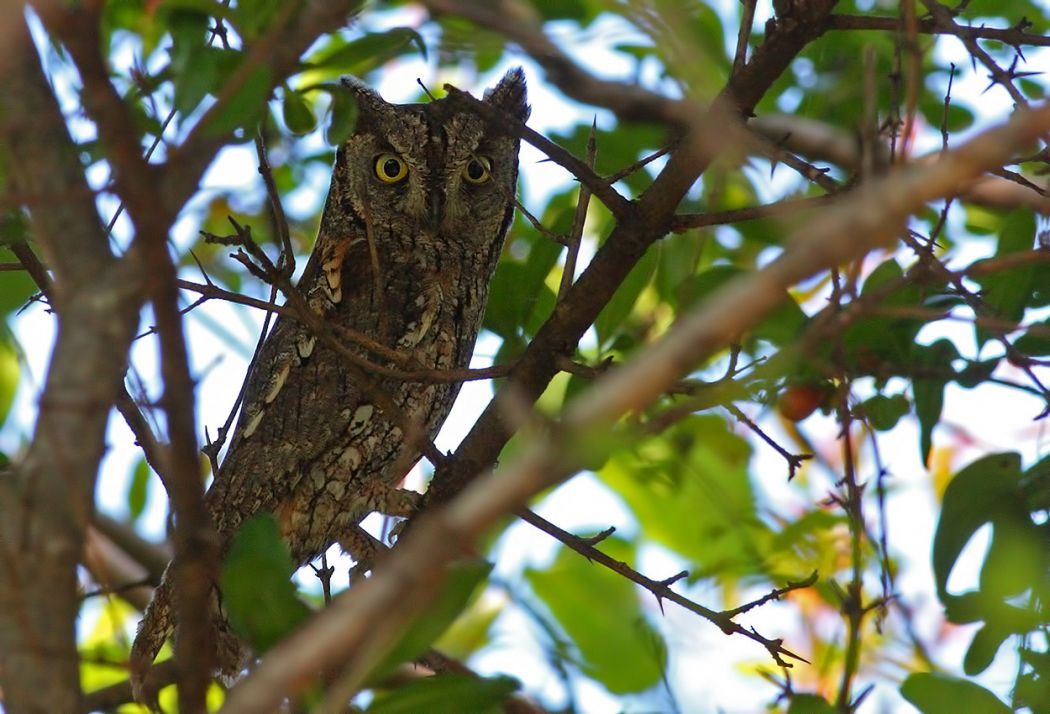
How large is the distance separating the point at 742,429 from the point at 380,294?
4.43 ft

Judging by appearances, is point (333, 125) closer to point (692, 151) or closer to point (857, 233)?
point (692, 151)

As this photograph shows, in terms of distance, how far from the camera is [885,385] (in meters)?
2.81

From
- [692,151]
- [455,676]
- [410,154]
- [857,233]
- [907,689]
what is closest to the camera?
[857,233]

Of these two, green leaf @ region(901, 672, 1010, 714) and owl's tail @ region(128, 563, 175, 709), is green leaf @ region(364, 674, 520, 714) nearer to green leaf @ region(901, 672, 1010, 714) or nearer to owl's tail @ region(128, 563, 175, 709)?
green leaf @ region(901, 672, 1010, 714)

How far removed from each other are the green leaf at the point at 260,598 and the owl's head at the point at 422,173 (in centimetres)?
227

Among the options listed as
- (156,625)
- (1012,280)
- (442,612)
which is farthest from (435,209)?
(442,612)

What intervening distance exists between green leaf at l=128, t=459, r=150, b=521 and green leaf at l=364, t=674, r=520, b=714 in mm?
2183

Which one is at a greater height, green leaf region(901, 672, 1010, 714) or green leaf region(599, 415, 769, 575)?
green leaf region(599, 415, 769, 575)

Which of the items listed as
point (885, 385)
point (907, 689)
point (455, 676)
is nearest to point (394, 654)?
point (455, 676)

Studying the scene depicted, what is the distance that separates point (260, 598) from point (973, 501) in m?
1.67

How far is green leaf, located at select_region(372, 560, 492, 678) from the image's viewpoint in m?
1.47

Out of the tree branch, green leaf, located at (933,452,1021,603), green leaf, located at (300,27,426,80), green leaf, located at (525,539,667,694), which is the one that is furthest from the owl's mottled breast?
the tree branch

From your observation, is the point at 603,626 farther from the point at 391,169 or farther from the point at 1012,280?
the point at 391,169

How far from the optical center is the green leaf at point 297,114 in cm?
230
